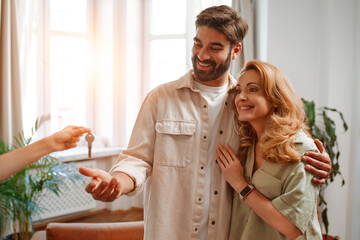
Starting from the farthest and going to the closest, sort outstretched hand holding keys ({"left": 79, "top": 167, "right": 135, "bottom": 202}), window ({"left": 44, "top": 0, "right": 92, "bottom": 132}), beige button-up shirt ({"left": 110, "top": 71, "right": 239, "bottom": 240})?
1. window ({"left": 44, "top": 0, "right": 92, "bottom": 132})
2. beige button-up shirt ({"left": 110, "top": 71, "right": 239, "bottom": 240})
3. outstretched hand holding keys ({"left": 79, "top": 167, "right": 135, "bottom": 202})

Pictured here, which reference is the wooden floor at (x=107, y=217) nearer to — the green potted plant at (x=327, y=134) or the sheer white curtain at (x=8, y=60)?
the sheer white curtain at (x=8, y=60)

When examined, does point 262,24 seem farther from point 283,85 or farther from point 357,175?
point 283,85

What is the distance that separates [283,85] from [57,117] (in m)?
3.71

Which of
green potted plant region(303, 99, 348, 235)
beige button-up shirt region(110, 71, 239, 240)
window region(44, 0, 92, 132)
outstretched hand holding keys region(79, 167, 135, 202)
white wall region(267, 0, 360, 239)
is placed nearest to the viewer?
outstretched hand holding keys region(79, 167, 135, 202)

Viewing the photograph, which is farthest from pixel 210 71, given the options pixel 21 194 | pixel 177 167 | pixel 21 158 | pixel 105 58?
pixel 105 58

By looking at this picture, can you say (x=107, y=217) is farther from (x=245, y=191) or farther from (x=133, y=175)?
(x=245, y=191)

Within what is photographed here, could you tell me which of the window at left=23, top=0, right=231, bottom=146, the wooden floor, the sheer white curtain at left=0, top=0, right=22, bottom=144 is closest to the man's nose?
the sheer white curtain at left=0, top=0, right=22, bottom=144

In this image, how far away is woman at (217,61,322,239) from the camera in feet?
4.70

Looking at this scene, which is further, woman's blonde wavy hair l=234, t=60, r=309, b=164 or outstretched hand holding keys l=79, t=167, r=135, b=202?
woman's blonde wavy hair l=234, t=60, r=309, b=164

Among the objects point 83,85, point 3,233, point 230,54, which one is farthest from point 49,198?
point 230,54

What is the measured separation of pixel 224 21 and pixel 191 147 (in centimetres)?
59

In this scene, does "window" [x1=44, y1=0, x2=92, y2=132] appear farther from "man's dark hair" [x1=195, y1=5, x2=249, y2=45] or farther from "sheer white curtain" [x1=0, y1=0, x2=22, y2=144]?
"man's dark hair" [x1=195, y1=5, x2=249, y2=45]

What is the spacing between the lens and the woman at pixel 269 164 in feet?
4.70

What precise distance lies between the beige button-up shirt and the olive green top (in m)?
0.10
